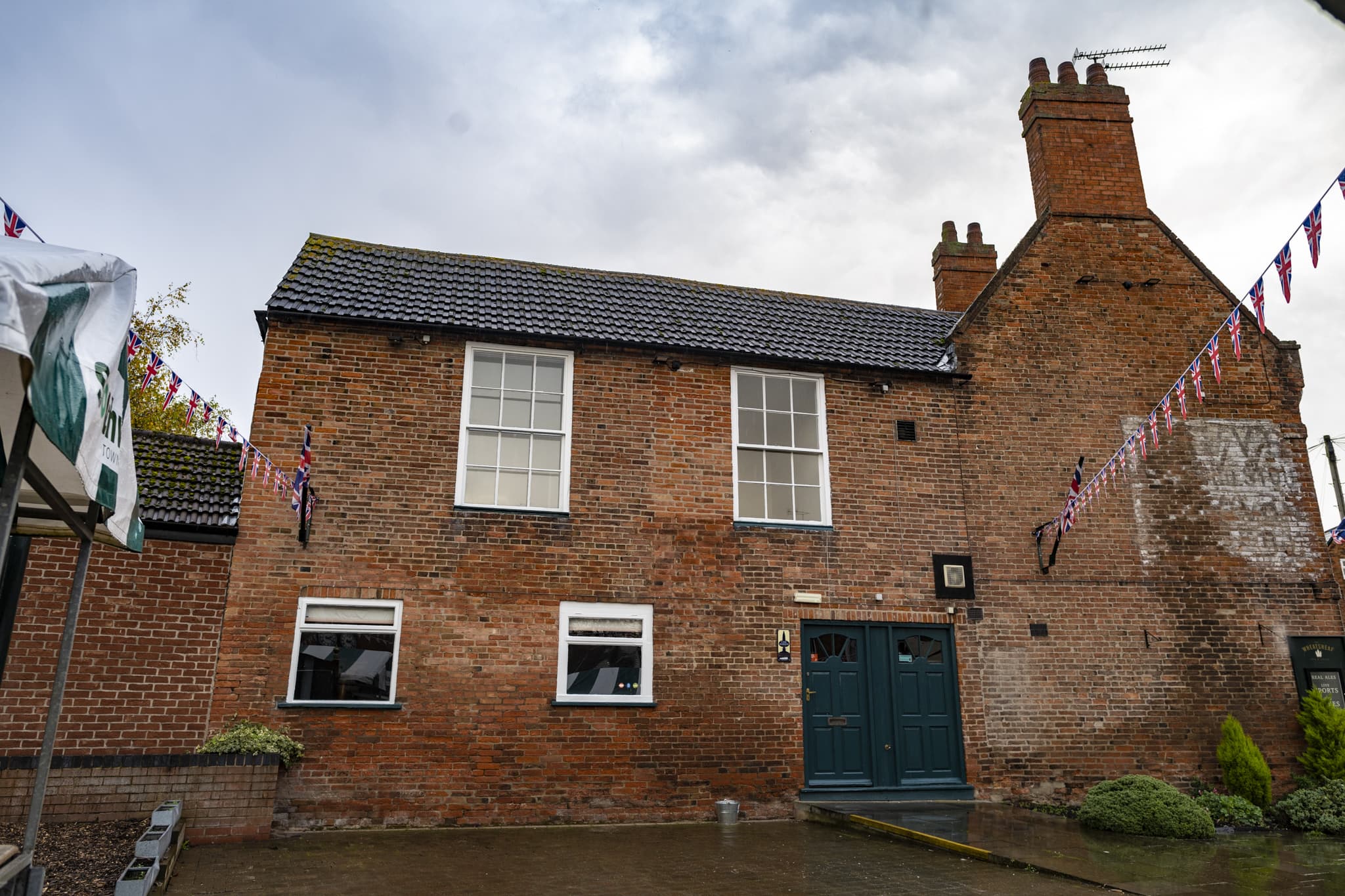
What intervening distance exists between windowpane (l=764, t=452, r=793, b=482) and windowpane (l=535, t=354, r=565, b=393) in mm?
2910

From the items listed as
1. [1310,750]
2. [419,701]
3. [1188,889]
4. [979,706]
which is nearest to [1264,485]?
[1310,750]

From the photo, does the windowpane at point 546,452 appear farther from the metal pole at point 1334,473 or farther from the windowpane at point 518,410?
the metal pole at point 1334,473

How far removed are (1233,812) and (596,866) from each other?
26.1 feet

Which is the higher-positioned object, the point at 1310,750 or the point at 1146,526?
the point at 1146,526

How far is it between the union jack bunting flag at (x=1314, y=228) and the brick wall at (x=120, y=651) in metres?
11.2

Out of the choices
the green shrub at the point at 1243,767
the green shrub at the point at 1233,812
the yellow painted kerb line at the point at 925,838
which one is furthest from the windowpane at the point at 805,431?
the green shrub at the point at 1243,767

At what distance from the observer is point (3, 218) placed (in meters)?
6.45

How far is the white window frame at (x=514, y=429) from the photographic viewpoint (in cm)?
1112

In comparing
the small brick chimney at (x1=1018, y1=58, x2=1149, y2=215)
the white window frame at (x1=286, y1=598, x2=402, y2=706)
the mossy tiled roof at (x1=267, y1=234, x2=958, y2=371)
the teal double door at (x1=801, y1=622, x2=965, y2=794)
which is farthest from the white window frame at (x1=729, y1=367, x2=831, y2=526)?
the small brick chimney at (x1=1018, y1=58, x2=1149, y2=215)

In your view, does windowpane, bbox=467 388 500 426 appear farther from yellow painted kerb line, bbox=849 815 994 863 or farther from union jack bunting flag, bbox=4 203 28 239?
yellow painted kerb line, bbox=849 815 994 863

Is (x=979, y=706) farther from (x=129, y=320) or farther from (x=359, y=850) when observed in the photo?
(x=129, y=320)

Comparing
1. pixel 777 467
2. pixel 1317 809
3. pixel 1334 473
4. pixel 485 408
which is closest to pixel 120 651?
pixel 485 408

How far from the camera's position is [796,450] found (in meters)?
12.3

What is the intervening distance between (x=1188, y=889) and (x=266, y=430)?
10.1 m
